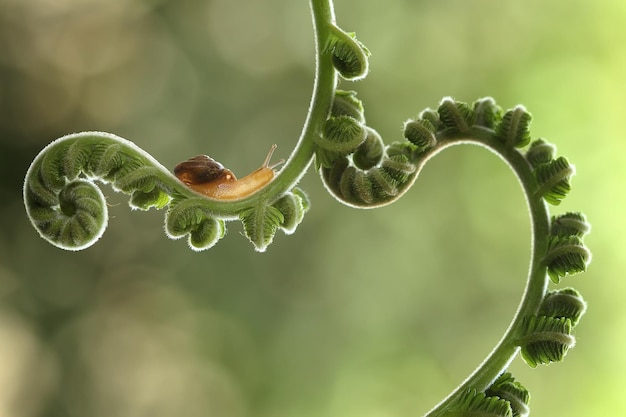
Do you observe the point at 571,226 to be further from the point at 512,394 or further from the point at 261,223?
the point at 261,223

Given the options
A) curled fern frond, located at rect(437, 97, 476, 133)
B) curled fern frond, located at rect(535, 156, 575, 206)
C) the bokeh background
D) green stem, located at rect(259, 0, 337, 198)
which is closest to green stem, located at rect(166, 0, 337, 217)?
green stem, located at rect(259, 0, 337, 198)

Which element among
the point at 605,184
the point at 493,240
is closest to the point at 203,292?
the point at 493,240

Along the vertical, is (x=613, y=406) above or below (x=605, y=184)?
below

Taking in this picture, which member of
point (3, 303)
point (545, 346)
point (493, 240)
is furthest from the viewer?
point (493, 240)

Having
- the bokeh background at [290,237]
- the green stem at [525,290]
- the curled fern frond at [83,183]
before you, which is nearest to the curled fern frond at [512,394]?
the green stem at [525,290]

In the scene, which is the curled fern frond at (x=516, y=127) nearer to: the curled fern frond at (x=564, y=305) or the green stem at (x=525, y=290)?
the green stem at (x=525, y=290)

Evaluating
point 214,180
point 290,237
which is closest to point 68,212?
point 214,180

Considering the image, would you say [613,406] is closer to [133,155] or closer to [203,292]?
[203,292]
